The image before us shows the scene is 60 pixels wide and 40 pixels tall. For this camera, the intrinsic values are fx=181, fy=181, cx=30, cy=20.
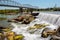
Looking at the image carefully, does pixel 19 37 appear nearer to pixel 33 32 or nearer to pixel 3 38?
pixel 3 38

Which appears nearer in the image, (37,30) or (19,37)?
(19,37)

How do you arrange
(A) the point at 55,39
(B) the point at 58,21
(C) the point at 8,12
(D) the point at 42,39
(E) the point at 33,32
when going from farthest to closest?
(C) the point at 8,12 → (B) the point at 58,21 → (E) the point at 33,32 → (D) the point at 42,39 → (A) the point at 55,39

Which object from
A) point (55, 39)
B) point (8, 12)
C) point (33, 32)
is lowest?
point (8, 12)

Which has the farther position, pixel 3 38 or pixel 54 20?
pixel 54 20

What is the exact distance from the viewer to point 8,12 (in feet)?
156

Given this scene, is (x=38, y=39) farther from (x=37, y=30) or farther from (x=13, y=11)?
(x=13, y=11)

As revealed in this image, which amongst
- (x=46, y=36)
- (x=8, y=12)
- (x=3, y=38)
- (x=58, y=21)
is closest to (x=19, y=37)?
(x=3, y=38)

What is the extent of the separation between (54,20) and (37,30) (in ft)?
10.5

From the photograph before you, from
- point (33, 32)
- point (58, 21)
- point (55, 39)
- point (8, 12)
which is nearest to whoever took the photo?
point (55, 39)

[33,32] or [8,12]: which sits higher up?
[33,32]

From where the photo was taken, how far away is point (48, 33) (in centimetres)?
1337

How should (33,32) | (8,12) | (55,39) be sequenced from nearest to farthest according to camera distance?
1. (55,39)
2. (33,32)
3. (8,12)

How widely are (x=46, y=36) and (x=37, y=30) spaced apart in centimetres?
307

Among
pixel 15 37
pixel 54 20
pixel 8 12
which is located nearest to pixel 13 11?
pixel 8 12
